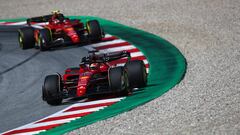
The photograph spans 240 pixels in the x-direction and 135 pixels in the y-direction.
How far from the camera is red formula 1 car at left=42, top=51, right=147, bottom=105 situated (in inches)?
682

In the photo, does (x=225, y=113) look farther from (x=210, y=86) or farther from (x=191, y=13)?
(x=191, y=13)

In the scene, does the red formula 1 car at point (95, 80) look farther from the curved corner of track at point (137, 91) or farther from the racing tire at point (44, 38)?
the racing tire at point (44, 38)

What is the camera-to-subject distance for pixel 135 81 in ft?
59.3

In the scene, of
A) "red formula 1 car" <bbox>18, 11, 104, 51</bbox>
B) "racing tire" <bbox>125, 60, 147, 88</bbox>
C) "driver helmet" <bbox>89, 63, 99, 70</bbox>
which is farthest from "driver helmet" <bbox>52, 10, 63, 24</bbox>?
"racing tire" <bbox>125, 60, 147, 88</bbox>

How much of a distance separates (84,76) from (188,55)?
5646 millimetres

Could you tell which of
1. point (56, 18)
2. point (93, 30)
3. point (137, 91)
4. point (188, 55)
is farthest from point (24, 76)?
point (188, 55)

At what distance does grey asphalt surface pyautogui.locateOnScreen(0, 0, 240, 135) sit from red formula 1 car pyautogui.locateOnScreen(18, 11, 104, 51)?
3.07m

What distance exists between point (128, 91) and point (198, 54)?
194 inches

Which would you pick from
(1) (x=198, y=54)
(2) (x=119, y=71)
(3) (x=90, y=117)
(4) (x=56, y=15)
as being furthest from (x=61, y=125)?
(4) (x=56, y=15)

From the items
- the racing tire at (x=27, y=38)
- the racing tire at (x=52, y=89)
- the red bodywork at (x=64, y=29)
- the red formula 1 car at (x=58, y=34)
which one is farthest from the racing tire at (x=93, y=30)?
the racing tire at (x=52, y=89)

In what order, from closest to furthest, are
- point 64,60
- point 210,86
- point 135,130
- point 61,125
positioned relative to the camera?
point 135,130 → point 61,125 → point 210,86 → point 64,60

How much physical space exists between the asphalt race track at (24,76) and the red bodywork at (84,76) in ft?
2.79

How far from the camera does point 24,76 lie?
21859mm

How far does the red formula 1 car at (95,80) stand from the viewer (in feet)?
56.8
